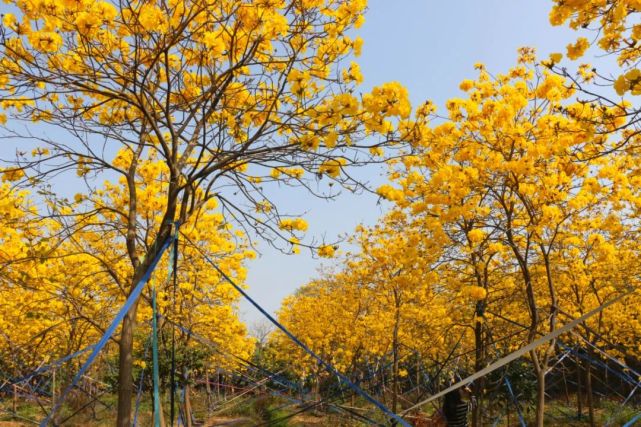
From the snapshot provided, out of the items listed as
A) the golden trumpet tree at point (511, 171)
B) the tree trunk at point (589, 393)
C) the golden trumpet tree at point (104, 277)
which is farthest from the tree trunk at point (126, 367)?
the tree trunk at point (589, 393)

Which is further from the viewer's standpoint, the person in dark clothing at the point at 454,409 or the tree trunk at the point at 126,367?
the person in dark clothing at the point at 454,409

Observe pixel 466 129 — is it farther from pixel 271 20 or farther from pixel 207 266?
pixel 207 266

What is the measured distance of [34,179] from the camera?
4105mm

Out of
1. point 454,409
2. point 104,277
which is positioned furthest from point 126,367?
point 454,409

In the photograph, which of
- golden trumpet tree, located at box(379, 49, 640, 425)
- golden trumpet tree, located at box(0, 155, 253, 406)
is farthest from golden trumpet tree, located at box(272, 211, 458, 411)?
golden trumpet tree, located at box(0, 155, 253, 406)

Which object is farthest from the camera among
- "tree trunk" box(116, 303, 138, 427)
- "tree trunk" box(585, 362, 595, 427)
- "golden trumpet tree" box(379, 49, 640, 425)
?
"tree trunk" box(585, 362, 595, 427)

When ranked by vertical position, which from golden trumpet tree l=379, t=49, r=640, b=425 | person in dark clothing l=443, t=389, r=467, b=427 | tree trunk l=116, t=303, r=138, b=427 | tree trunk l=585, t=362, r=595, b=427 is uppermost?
golden trumpet tree l=379, t=49, r=640, b=425

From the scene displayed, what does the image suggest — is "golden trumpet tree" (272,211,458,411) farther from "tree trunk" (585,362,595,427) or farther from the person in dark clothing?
"tree trunk" (585,362,595,427)

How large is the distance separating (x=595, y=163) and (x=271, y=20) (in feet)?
14.4

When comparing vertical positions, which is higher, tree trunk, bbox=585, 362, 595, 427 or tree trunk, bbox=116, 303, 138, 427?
tree trunk, bbox=116, 303, 138, 427

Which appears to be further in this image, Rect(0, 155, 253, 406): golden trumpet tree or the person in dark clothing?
the person in dark clothing

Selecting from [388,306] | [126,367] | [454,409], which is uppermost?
[388,306]

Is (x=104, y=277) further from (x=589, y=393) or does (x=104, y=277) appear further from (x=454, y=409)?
(x=589, y=393)

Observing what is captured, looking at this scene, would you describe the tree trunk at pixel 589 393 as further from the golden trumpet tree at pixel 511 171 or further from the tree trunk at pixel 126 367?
the tree trunk at pixel 126 367
